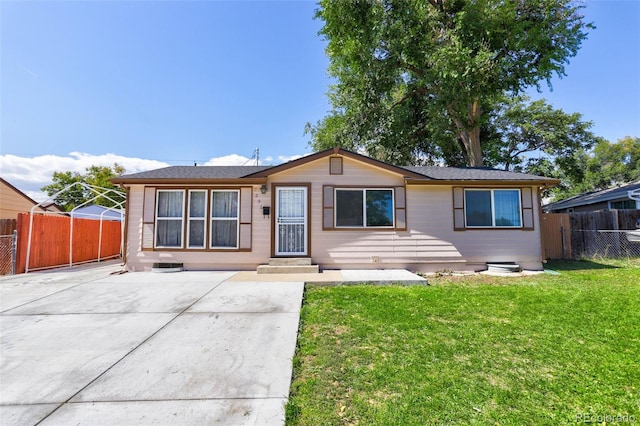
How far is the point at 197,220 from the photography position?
8.36m

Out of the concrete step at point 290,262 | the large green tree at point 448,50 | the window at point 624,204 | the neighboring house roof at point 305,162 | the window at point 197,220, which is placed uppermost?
the large green tree at point 448,50

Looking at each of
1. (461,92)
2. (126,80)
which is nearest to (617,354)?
(461,92)

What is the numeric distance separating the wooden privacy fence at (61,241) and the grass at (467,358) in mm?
8668

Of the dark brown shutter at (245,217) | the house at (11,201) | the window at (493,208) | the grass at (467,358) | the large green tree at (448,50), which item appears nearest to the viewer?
the grass at (467,358)

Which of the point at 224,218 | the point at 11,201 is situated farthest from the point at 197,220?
the point at 11,201

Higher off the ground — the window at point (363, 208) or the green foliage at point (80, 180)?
the green foliage at point (80, 180)

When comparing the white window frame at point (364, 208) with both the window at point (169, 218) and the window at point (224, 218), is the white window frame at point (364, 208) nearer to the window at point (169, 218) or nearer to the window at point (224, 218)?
the window at point (224, 218)

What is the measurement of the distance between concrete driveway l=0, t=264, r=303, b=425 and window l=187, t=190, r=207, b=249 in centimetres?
249

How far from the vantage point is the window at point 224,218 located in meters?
8.30

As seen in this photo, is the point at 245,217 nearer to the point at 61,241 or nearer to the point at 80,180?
the point at 61,241

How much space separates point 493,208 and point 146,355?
9072 mm

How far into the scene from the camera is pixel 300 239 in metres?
8.33

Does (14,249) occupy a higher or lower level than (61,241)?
lower

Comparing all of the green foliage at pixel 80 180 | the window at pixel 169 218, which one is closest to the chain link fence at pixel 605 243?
the window at pixel 169 218
